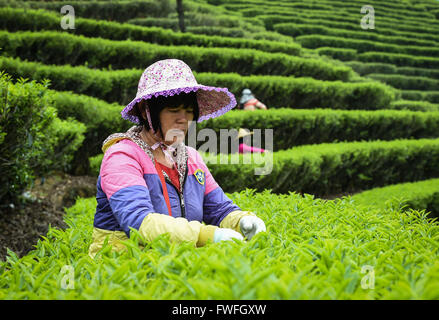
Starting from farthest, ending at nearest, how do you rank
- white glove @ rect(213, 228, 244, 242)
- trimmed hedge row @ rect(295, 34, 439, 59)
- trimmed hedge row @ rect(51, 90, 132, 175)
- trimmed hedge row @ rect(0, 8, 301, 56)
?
trimmed hedge row @ rect(295, 34, 439, 59), trimmed hedge row @ rect(0, 8, 301, 56), trimmed hedge row @ rect(51, 90, 132, 175), white glove @ rect(213, 228, 244, 242)

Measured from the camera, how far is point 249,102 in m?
7.64

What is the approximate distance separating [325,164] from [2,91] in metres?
5.27

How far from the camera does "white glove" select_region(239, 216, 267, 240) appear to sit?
1.87m

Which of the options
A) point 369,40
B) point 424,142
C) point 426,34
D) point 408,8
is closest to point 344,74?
point 424,142

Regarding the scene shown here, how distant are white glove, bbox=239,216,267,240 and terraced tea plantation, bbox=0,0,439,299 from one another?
116 millimetres

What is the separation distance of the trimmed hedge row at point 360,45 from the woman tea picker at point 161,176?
1812 centimetres

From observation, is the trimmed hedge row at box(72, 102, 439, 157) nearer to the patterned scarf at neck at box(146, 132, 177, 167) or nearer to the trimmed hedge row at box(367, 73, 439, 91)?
the patterned scarf at neck at box(146, 132, 177, 167)

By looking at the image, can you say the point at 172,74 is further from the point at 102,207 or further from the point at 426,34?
the point at 426,34

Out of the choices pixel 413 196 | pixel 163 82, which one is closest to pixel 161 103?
pixel 163 82

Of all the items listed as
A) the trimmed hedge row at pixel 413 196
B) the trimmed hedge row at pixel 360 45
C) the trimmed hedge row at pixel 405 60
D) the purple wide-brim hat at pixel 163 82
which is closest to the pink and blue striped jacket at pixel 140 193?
the purple wide-brim hat at pixel 163 82

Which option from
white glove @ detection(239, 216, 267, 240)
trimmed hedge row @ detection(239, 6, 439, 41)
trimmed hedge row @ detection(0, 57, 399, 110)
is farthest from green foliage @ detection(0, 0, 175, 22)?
white glove @ detection(239, 216, 267, 240)

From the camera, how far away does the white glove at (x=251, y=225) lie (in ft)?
6.15

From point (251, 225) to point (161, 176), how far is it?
55 cm

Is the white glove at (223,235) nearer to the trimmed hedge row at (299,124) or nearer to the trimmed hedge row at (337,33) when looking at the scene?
the trimmed hedge row at (299,124)
